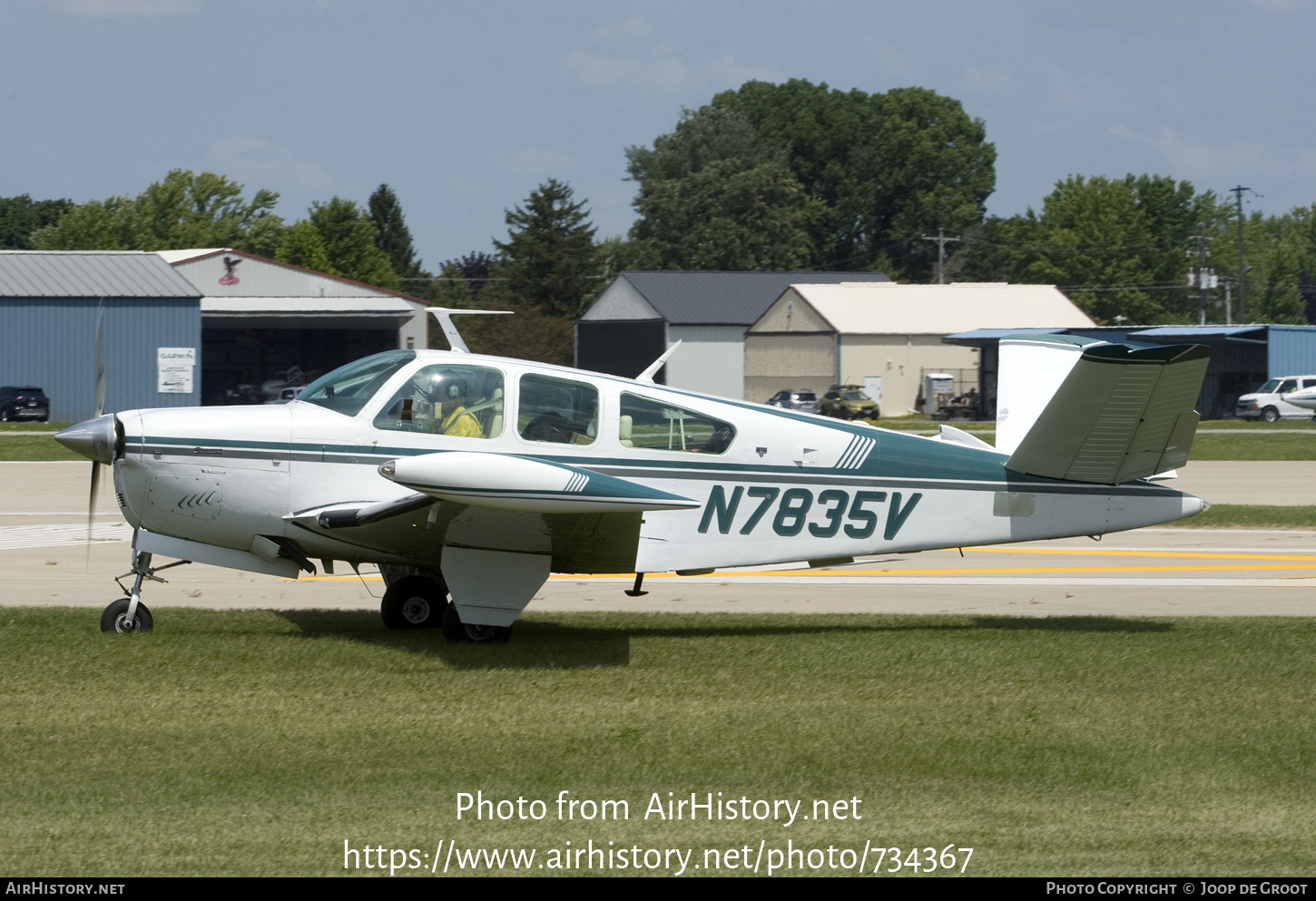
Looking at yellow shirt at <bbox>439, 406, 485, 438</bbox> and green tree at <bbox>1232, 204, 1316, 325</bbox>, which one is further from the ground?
green tree at <bbox>1232, 204, 1316, 325</bbox>

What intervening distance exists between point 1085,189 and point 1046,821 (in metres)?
125

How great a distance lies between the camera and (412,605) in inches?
409

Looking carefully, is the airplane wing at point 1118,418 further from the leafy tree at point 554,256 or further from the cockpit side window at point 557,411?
the leafy tree at point 554,256

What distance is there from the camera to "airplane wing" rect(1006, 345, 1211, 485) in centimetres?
932

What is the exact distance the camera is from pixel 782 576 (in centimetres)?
1395

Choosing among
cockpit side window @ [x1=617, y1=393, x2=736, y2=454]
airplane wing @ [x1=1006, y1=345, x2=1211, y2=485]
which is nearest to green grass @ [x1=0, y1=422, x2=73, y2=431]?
cockpit side window @ [x1=617, y1=393, x2=736, y2=454]

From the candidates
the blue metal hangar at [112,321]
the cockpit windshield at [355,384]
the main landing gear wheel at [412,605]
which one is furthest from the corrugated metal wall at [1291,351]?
the cockpit windshield at [355,384]

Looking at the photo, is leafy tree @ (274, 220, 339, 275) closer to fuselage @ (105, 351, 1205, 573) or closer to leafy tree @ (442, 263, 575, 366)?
leafy tree @ (442, 263, 575, 366)

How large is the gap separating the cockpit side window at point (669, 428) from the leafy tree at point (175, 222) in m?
101

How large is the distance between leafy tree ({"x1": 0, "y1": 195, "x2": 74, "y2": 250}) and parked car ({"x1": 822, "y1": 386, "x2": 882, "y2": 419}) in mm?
92663

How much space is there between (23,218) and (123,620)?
133m

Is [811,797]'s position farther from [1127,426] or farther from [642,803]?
[1127,426]

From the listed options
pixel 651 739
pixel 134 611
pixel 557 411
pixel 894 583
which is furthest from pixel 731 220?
pixel 651 739

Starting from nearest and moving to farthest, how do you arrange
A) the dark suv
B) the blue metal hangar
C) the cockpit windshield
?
the cockpit windshield, the blue metal hangar, the dark suv
